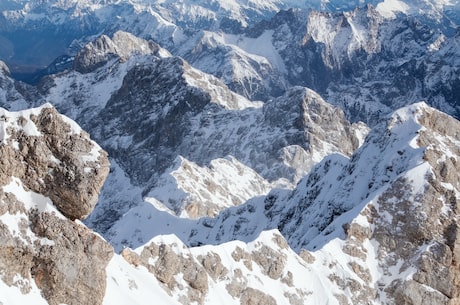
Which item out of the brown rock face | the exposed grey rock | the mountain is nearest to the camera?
the exposed grey rock

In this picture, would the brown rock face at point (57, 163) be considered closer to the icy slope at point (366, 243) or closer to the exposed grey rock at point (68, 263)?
the exposed grey rock at point (68, 263)

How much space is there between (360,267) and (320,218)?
89.0ft

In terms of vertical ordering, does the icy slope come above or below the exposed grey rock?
below

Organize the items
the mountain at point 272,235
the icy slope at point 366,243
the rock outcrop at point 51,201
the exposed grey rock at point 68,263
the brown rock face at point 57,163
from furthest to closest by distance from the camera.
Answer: the icy slope at point 366,243
the brown rock face at point 57,163
the mountain at point 272,235
the exposed grey rock at point 68,263
the rock outcrop at point 51,201

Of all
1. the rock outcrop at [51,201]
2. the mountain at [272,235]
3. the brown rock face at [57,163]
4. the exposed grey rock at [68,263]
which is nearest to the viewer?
the rock outcrop at [51,201]

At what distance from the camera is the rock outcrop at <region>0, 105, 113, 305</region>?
2977 inches

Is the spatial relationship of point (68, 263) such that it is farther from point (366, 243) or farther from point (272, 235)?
point (366, 243)

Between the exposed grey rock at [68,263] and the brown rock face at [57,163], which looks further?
the brown rock face at [57,163]

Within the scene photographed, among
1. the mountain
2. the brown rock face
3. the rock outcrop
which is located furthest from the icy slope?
the brown rock face

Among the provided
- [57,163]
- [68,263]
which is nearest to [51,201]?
[57,163]

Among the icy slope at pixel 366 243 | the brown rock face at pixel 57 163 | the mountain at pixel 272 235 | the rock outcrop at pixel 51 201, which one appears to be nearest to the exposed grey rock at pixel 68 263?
the rock outcrop at pixel 51 201

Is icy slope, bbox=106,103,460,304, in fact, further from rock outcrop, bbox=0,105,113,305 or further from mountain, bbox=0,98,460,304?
rock outcrop, bbox=0,105,113,305

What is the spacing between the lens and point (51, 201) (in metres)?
78.5

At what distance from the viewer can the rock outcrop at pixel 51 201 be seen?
248 ft
